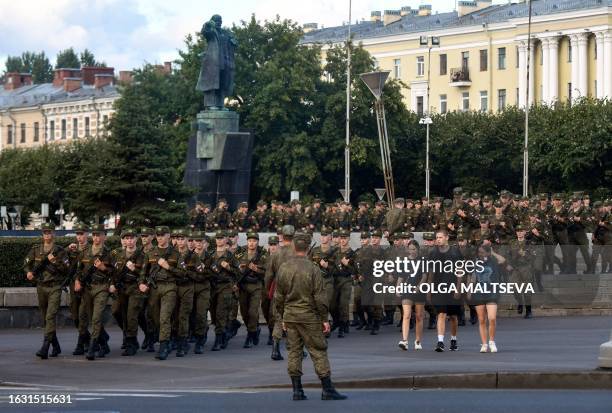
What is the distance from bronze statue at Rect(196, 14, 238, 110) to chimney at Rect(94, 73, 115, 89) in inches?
3210

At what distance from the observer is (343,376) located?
66.8 feet

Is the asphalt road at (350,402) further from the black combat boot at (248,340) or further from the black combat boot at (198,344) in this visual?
the black combat boot at (248,340)

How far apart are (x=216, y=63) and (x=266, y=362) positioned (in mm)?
23131

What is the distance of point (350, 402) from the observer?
17.9m

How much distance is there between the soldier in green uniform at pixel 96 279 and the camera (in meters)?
23.6

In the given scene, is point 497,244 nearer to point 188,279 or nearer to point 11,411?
point 188,279

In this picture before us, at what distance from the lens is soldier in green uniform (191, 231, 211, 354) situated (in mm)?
24578

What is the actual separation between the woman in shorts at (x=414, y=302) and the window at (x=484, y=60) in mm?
77018

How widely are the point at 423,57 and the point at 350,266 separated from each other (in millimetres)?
79413

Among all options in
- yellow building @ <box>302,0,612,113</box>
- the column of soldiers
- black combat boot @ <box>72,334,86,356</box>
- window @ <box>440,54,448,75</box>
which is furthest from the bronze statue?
window @ <box>440,54,448,75</box>

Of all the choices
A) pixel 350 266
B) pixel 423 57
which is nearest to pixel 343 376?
pixel 350 266

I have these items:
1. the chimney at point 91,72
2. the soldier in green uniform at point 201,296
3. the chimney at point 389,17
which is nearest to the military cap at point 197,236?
the soldier in green uniform at point 201,296

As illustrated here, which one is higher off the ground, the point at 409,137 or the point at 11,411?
the point at 409,137

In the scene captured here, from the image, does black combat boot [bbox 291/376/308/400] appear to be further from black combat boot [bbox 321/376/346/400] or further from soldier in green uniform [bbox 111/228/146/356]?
soldier in green uniform [bbox 111/228/146/356]
